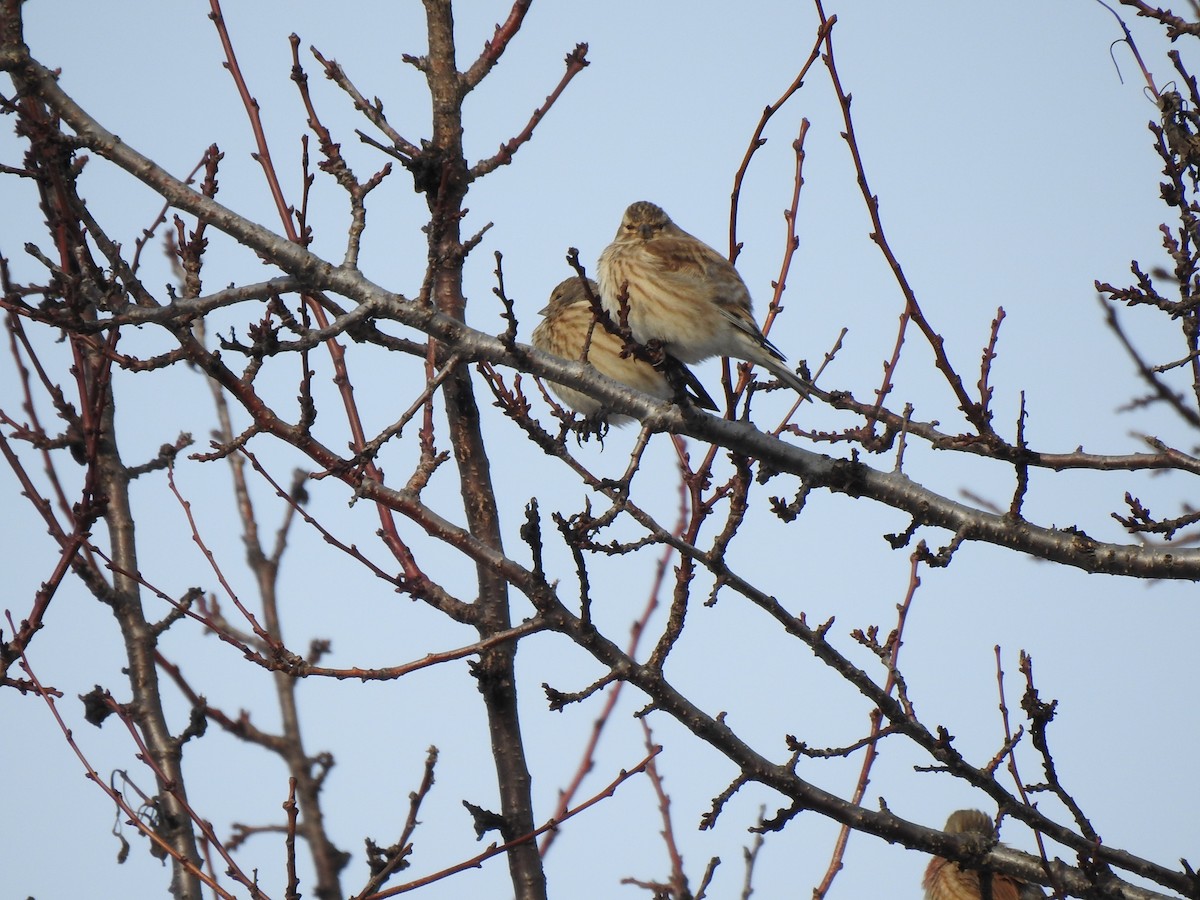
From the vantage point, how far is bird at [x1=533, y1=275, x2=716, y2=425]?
732 centimetres

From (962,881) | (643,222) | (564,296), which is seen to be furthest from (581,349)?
(962,881)

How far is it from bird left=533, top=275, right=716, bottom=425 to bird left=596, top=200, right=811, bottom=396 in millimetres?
388

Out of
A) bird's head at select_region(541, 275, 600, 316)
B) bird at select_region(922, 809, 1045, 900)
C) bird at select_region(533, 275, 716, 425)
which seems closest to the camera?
bird at select_region(922, 809, 1045, 900)

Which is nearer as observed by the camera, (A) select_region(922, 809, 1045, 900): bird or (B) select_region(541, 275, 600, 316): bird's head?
(A) select_region(922, 809, 1045, 900): bird

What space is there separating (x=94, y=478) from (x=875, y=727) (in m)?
2.74

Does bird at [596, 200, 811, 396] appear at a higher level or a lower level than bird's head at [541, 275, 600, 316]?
lower

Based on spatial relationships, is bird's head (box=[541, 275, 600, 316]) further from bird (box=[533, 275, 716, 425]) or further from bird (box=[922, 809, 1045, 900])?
bird (box=[922, 809, 1045, 900])

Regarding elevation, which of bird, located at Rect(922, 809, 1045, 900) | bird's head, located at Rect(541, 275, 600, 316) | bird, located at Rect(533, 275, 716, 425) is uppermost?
bird's head, located at Rect(541, 275, 600, 316)

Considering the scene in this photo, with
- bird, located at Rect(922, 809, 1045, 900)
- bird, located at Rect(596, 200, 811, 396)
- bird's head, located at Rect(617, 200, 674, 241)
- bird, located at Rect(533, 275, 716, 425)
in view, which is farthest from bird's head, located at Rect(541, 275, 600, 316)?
bird, located at Rect(922, 809, 1045, 900)

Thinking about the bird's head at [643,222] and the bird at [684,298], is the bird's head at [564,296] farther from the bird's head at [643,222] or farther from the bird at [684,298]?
the bird at [684,298]

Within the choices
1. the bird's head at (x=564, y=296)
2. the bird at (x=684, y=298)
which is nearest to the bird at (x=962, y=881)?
the bird at (x=684, y=298)

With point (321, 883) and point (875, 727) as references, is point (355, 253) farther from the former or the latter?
point (321, 883)

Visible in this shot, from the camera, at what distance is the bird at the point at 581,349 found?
7.32 meters

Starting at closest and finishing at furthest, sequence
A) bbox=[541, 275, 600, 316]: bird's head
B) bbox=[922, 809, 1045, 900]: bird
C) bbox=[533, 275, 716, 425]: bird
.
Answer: bbox=[922, 809, 1045, 900]: bird
bbox=[533, 275, 716, 425]: bird
bbox=[541, 275, 600, 316]: bird's head
